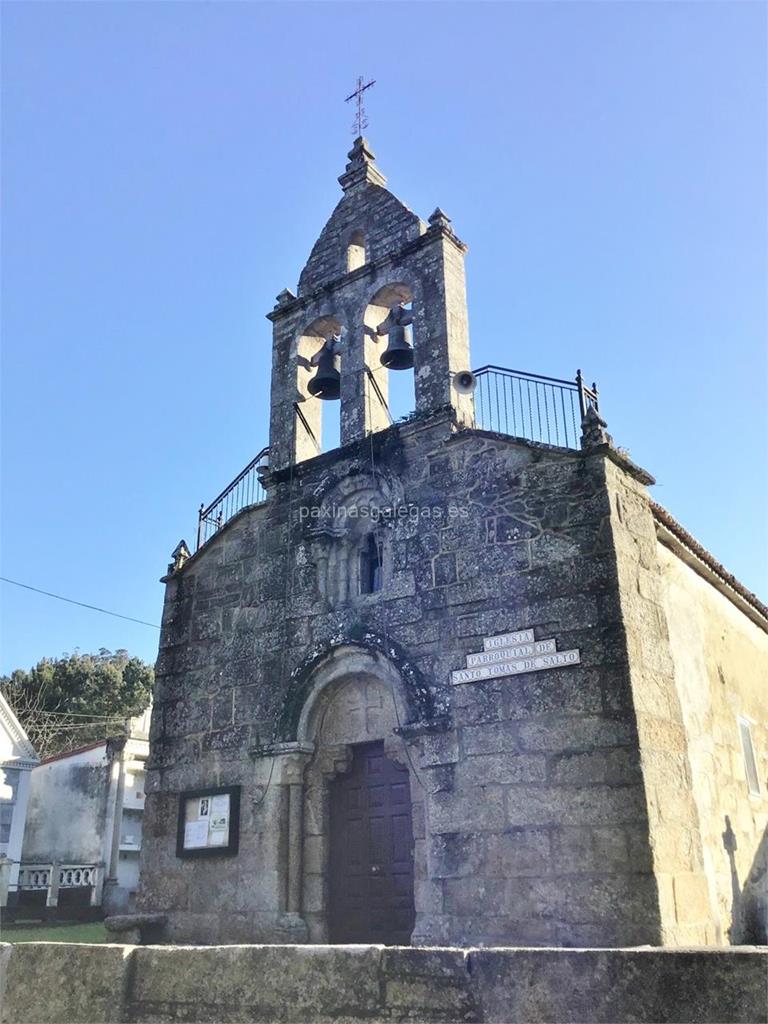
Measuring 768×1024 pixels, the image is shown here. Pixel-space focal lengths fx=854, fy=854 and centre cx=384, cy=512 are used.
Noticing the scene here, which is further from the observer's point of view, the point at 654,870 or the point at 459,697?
the point at 459,697

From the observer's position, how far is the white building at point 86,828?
1706 cm

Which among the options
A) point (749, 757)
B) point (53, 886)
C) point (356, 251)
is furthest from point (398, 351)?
point (53, 886)

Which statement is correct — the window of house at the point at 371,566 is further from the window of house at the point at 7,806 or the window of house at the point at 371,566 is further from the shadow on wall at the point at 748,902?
the window of house at the point at 7,806

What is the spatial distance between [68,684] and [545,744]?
27497 mm

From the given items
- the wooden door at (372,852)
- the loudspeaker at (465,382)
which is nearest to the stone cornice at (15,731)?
the wooden door at (372,852)

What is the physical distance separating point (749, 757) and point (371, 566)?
5065mm

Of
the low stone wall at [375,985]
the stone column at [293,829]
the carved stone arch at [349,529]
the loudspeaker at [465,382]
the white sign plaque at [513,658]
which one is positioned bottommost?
the low stone wall at [375,985]

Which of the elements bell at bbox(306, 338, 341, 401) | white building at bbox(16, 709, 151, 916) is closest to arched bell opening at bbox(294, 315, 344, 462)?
bell at bbox(306, 338, 341, 401)

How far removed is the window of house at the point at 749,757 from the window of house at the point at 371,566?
184 inches

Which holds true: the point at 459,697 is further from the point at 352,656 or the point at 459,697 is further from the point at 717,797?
the point at 717,797

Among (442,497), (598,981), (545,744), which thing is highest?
(442,497)

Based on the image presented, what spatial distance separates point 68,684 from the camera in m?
31.4

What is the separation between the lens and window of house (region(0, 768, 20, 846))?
1866 centimetres

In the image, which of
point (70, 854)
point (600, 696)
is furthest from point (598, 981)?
point (70, 854)
